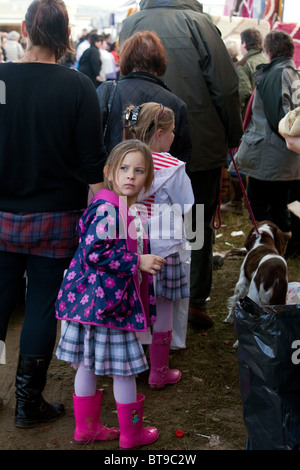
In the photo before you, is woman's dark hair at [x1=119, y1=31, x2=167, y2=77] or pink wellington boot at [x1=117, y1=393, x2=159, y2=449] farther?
woman's dark hair at [x1=119, y1=31, x2=167, y2=77]

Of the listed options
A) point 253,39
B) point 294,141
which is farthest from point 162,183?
point 253,39

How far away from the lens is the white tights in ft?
8.91

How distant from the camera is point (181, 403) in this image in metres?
3.31

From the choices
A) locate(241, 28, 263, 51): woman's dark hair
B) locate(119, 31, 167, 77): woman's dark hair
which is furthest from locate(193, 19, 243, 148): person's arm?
locate(241, 28, 263, 51): woman's dark hair

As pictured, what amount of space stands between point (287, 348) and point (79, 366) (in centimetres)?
102

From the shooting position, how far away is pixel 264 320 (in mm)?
2287

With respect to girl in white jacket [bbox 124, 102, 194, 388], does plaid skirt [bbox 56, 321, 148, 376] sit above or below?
below

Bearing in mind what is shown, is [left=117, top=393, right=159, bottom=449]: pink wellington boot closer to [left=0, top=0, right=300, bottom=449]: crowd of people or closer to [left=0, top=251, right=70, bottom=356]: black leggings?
[left=0, top=0, right=300, bottom=449]: crowd of people

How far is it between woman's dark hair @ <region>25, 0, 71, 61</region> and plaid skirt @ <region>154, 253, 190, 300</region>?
1.34m

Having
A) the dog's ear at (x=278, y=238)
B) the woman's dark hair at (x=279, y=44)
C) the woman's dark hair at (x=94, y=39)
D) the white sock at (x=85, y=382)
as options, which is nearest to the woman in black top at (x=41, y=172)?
the white sock at (x=85, y=382)

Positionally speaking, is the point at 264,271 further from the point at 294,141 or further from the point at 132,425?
the point at 132,425

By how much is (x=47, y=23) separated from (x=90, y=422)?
1889 millimetres

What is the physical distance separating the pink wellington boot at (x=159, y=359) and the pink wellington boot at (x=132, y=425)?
63 centimetres
